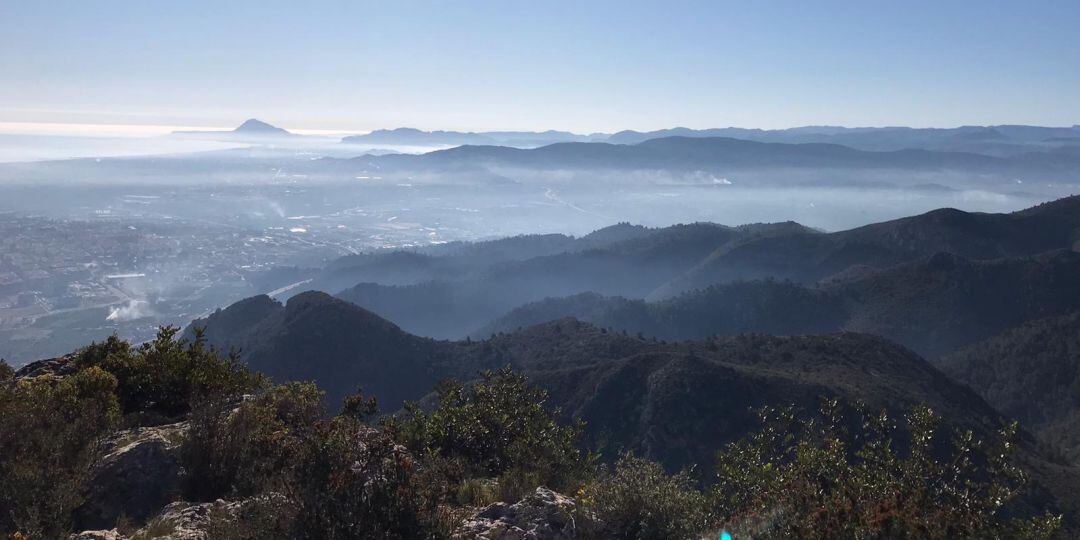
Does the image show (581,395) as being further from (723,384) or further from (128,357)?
(128,357)

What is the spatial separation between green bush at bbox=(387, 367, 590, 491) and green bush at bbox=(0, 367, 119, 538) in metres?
3.30

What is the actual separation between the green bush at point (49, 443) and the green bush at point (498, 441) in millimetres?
3297

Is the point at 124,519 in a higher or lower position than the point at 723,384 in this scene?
higher

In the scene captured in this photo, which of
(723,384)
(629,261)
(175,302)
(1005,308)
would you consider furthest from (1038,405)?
(175,302)

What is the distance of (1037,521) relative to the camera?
6.14m

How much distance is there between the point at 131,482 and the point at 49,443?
33.8 inches

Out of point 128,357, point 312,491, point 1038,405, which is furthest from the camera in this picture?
point 1038,405

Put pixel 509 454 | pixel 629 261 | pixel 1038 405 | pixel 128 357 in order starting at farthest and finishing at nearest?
pixel 629 261, pixel 1038 405, pixel 128 357, pixel 509 454

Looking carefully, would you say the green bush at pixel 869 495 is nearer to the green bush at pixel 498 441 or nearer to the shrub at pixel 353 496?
the green bush at pixel 498 441

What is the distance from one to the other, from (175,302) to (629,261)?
10016cm

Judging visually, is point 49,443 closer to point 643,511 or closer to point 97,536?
point 97,536

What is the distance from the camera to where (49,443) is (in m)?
6.29

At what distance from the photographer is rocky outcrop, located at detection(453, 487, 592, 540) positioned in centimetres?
557

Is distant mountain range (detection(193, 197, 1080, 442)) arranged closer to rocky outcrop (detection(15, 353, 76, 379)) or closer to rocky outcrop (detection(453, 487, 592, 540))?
rocky outcrop (detection(15, 353, 76, 379))
